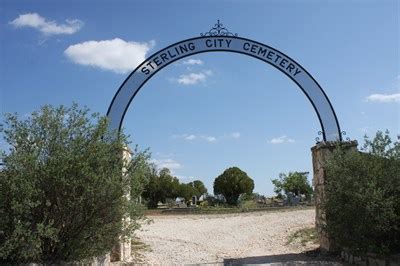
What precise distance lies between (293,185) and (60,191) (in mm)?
53420

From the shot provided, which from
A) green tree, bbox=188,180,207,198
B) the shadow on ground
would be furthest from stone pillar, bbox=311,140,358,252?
green tree, bbox=188,180,207,198

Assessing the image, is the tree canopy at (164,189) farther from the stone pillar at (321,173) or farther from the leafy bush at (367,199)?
the leafy bush at (367,199)

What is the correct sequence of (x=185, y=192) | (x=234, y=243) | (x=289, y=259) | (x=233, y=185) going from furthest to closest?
1. (x=185, y=192)
2. (x=233, y=185)
3. (x=234, y=243)
4. (x=289, y=259)

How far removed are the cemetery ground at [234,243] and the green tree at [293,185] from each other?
39.7m

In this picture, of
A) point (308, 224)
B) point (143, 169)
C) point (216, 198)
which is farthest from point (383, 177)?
point (216, 198)

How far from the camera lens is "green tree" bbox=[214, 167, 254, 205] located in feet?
177

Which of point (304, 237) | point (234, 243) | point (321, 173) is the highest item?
point (321, 173)

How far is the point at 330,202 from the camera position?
966 centimetres

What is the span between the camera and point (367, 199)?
29.2 ft

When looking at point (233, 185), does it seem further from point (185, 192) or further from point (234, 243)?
point (234, 243)

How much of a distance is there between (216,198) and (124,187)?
47273mm

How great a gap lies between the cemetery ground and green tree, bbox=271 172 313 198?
39.7 metres

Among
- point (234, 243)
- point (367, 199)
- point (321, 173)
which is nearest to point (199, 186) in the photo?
point (234, 243)

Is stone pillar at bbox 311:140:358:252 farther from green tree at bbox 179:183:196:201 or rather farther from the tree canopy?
green tree at bbox 179:183:196:201
